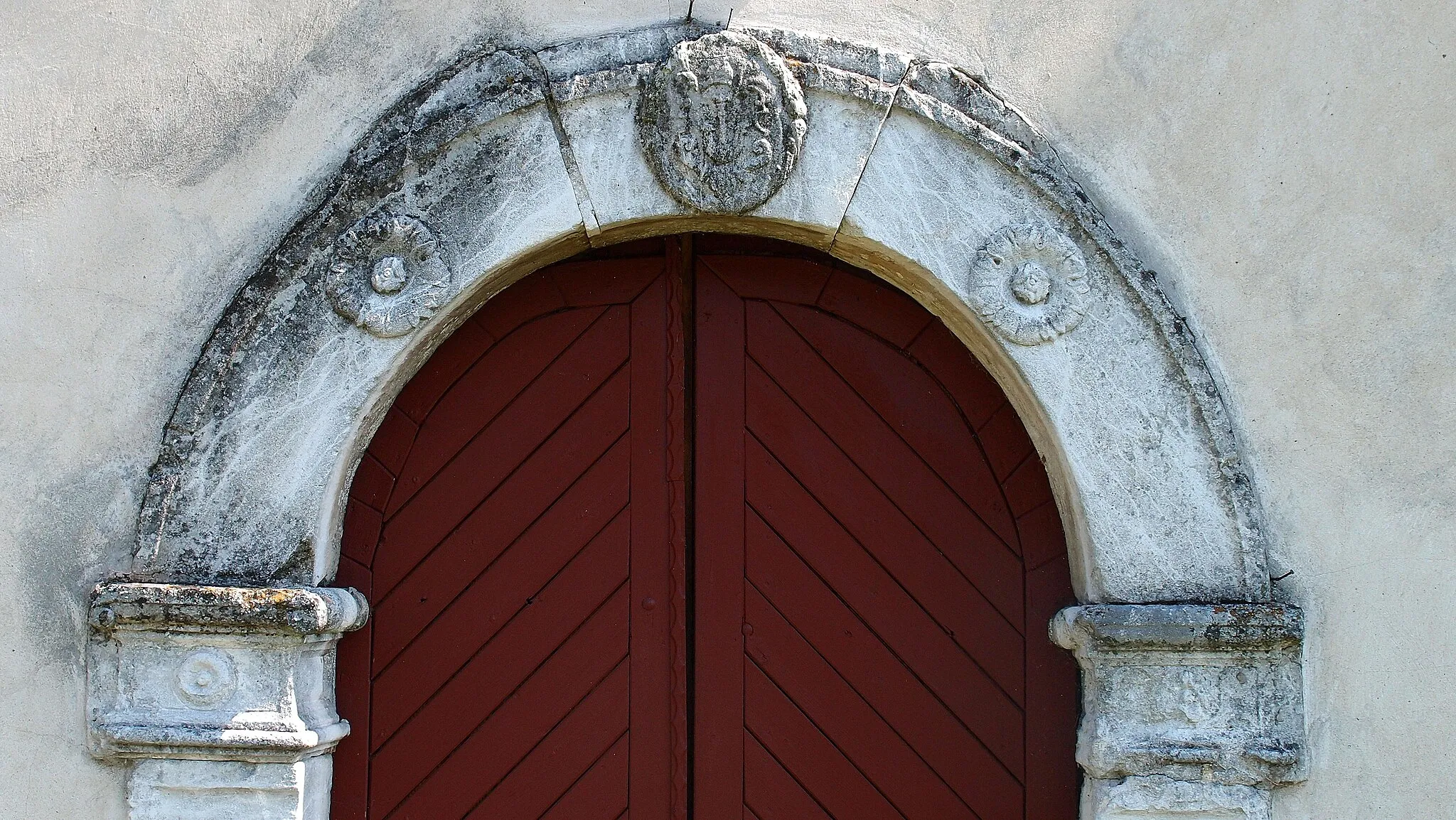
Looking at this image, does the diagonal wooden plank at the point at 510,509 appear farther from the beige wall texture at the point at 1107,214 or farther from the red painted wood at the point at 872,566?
the beige wall texture at the point at 1107,214

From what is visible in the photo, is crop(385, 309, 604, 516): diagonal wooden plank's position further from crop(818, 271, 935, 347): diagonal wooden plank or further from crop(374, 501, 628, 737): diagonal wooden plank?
crop(818, 271, 935, 347): diagonal wooden plank

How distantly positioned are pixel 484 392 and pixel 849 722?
1074 millimetres

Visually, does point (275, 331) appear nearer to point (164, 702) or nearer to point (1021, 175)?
point (164, 702)

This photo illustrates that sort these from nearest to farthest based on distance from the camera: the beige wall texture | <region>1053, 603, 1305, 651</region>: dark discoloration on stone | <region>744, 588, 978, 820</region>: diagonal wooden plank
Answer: <region>1053, 603, 1305, 651</region>: dark discoloration on stone, the beige wall texture, <region>744, 588, 978, 820</region>: diagonal wooden plank

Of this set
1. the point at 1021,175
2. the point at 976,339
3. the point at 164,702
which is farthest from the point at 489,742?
the point at 1021,175

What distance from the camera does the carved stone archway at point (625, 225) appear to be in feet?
7.51

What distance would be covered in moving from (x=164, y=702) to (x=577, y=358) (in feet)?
3.54

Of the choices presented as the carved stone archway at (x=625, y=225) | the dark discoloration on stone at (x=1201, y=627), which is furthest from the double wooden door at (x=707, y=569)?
the dark discoloration on stone at (x=1201, y=627)

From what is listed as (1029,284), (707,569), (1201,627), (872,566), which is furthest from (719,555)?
(1201,627)

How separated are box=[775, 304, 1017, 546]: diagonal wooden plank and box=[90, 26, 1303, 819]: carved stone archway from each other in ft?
0.59

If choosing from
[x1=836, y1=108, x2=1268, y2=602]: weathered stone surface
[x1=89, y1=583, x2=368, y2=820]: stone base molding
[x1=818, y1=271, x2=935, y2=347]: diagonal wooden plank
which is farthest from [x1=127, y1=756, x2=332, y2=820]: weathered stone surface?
[x1=836, y1=108, x2=1268, y2=602]: weathered stone surface

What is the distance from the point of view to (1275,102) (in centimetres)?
241

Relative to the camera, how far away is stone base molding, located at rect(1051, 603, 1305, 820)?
224 centimetres

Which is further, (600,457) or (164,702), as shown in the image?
(600,457)
